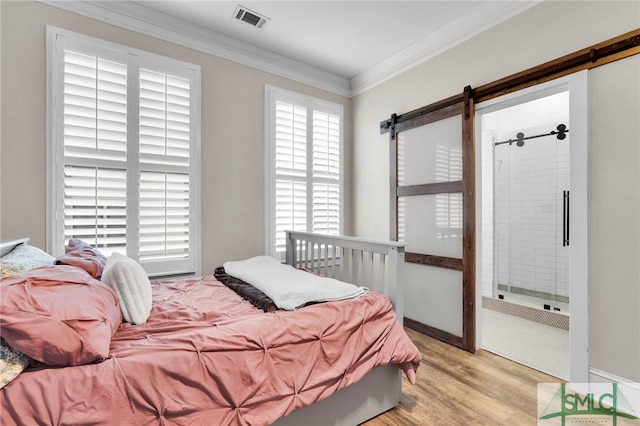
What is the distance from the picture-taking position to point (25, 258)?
1551mm

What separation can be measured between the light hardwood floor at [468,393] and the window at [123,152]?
6.63 feet

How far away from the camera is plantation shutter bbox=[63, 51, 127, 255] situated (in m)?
2.26

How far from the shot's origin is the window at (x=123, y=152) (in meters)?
2.23

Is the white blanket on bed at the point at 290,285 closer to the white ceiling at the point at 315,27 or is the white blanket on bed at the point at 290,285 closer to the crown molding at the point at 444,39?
the white ceiling at the point at 315,27

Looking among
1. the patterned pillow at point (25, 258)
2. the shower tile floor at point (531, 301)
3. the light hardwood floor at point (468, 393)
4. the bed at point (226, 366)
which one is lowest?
the light hardwood floor at point (468, 393)

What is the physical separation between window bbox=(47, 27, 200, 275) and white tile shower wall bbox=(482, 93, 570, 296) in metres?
3.52

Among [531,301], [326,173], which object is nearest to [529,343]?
[531,301]

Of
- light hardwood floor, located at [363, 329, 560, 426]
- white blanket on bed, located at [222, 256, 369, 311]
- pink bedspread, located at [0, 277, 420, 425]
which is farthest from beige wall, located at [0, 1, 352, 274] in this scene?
light hardwood floor, located at [363, 329, 560, 426]

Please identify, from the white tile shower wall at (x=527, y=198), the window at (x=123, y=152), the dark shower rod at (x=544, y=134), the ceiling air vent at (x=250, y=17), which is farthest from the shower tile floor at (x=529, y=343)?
the ceiling air vent at (x=250, y=17)

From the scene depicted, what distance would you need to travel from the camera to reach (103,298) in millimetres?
1236

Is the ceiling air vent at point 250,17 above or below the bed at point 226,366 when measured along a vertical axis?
above

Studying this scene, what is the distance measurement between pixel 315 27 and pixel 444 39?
3.78 feet

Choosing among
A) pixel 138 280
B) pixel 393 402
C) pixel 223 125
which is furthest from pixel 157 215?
pixel 393 402

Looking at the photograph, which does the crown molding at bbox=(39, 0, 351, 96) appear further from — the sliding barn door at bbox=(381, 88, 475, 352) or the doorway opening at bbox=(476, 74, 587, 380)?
the doorway opening at bbox=(476, 74, 587, 380)
